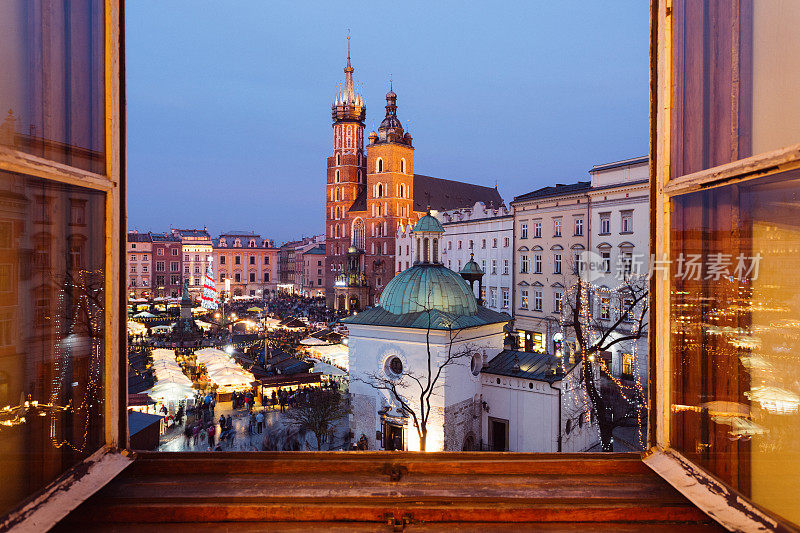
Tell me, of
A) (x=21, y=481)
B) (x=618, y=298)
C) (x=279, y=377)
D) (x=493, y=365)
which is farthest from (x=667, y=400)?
(x=618, y=298)

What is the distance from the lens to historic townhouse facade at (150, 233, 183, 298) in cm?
6875

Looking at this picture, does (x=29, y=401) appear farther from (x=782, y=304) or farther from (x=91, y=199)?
(x=782, y=304)

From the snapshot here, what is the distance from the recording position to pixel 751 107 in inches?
94.9

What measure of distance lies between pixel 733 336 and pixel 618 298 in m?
23.9

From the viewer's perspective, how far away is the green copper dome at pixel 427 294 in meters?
16.7

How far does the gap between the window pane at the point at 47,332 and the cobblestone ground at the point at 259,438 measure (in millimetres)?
13845

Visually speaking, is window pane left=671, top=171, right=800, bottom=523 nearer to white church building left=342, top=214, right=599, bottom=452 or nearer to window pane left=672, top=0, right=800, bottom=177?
window pane left=672, top=0, right=800, bottom=177

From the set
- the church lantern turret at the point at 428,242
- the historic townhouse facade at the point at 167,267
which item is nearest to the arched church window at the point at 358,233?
the historic townhouse facade at the point at 167,267

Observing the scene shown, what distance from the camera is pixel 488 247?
34.5 metres

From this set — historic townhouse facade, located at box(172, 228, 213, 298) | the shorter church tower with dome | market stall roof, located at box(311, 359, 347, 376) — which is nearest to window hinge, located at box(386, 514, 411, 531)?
the shorter church tower with dome

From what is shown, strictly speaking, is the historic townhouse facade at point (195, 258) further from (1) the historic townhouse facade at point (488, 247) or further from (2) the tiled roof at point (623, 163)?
(2) the tiled roof at point (623, 163)

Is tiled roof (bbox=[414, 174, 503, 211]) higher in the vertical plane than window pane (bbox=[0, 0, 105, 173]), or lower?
higher

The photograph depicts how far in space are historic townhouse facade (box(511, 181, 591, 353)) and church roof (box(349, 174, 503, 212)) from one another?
29494mm

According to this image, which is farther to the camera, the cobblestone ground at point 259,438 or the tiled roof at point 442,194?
the tiled roof at point 442,194
